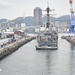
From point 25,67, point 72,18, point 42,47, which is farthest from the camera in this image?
point 72,18

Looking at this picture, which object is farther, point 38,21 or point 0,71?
point 38,21

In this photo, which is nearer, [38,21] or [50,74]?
[50,74]

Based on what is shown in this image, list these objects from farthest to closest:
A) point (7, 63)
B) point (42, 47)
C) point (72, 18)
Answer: point (72, 18) → point (42, 47) → point (7, 63)

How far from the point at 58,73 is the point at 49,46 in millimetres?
22084

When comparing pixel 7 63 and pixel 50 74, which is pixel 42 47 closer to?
pixel 7 63

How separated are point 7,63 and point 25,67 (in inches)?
135

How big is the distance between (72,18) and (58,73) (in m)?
75.3

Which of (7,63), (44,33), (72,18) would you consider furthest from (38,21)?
(7,63)

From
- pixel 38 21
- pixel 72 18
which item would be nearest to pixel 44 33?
pixel 72 18

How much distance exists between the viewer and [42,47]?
157ft

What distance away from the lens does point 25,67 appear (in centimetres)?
2898

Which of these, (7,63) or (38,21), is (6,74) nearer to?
(7,63)

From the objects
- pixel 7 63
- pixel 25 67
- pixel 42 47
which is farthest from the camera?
pixel 42 47

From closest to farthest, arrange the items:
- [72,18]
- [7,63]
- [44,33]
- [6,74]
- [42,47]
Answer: [6,74], [7,63], [42,47], [44,33], [72,18]
